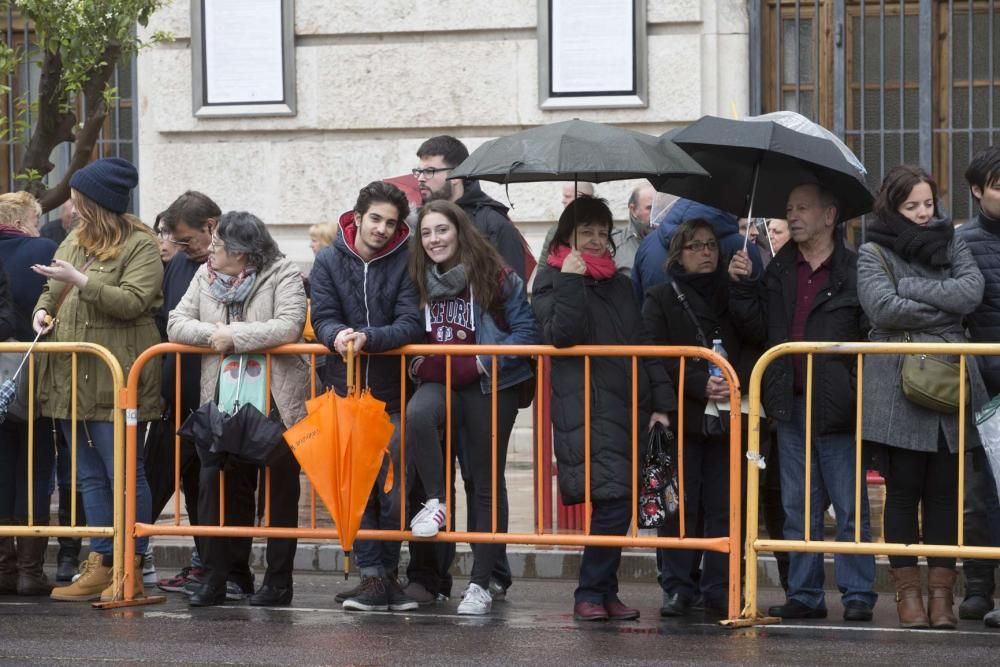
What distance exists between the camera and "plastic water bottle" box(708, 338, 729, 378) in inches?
301

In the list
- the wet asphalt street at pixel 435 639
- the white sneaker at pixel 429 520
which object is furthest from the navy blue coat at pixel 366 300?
the wet asphalt street at pixel 435 639

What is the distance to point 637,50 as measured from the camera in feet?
40.6

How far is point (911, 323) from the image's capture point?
7422mm

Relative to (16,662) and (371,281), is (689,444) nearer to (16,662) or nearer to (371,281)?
(371,281)

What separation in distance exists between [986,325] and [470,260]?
2.20m

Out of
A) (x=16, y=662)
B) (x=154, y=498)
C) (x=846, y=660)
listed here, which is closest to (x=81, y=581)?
(x=154, y=498)

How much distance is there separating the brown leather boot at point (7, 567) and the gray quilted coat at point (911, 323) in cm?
400

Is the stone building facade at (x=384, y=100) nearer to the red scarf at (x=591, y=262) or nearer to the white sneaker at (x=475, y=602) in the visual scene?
the red scarf at (x=591, y=262)

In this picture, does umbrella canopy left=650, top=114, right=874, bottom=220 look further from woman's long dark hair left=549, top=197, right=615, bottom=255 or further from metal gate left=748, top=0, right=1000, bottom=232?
metal gate left=748, top=0, right=1000, bottom=232

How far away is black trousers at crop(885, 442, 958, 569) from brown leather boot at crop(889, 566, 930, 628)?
0.14 feet

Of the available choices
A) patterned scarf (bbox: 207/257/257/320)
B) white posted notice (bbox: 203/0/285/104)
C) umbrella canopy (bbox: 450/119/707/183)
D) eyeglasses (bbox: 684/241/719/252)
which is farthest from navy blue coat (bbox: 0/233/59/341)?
white posted notice (bbox: 203/0/285/104)

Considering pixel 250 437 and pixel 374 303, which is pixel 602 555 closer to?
pixel 374 303

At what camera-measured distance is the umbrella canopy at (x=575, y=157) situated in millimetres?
7461

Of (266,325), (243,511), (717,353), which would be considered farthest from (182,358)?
(717,353)
